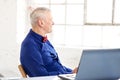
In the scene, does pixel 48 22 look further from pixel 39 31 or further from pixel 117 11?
pixel 117 11

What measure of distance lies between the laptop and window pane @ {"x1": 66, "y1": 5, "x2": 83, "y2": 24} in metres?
2.21

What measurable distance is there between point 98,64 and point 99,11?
2.20 metres

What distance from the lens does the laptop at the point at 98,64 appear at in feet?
6.09

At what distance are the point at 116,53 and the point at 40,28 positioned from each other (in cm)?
111

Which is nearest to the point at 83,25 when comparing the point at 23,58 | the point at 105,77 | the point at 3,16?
the point at 3,16

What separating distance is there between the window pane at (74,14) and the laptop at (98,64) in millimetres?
2205

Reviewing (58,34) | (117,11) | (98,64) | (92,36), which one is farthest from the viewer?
(58,34)

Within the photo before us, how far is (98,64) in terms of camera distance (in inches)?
75.1

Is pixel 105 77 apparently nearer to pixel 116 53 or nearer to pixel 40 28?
pixel 116 53

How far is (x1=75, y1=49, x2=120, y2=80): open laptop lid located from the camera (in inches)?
73.1

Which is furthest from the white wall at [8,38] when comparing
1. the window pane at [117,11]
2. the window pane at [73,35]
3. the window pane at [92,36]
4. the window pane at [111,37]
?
the window pane at [117,11]

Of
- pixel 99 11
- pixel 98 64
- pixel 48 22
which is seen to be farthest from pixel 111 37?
pixel 98 64

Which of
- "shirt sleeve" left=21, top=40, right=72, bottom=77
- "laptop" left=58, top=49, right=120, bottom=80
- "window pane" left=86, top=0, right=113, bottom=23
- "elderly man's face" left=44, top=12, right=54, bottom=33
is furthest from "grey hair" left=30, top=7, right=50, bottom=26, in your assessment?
"window pane" left=86, top=0, right=113, bottom=23

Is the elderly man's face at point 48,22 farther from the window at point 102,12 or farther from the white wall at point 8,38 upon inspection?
the white wall at point 8,38
